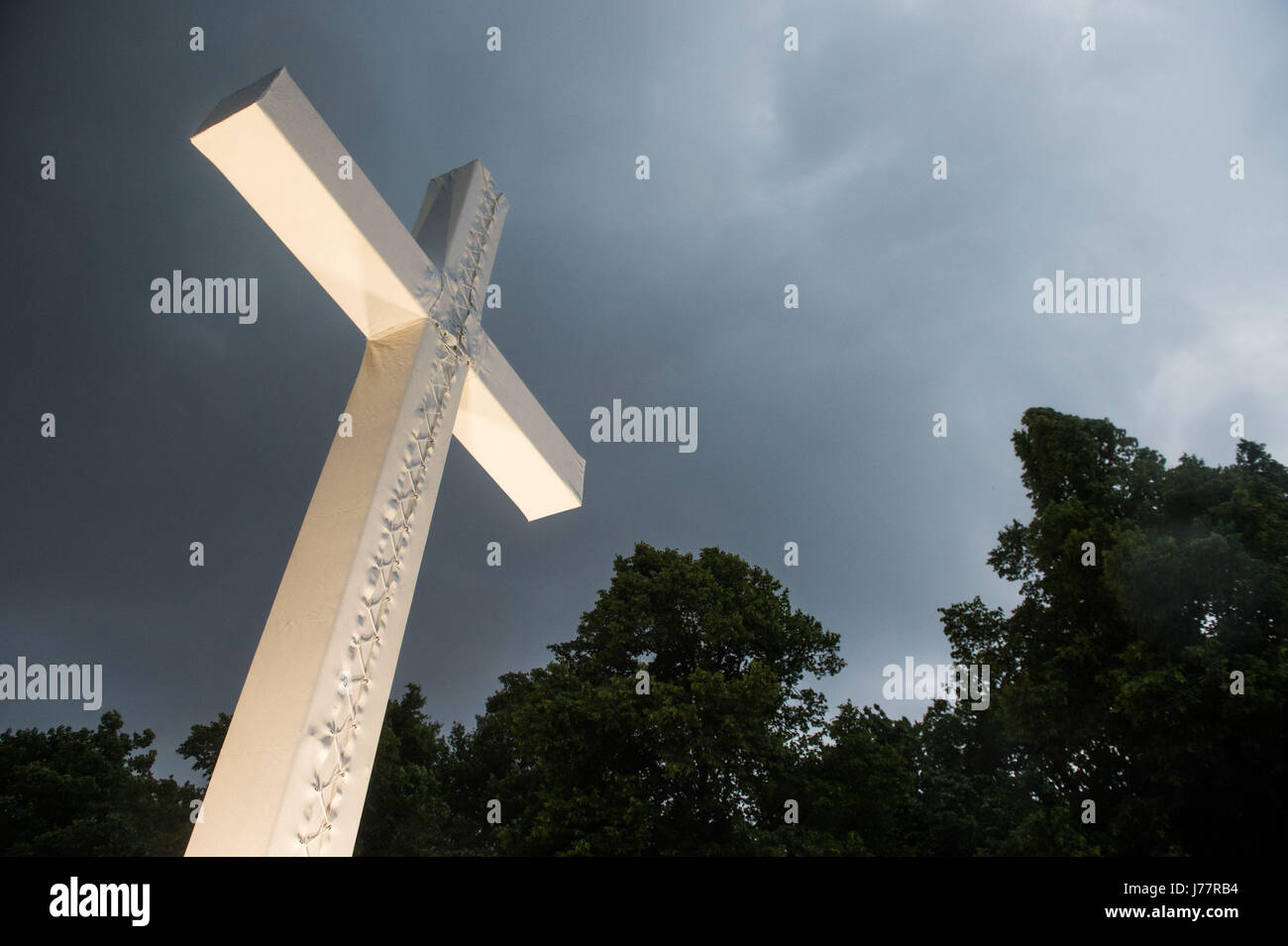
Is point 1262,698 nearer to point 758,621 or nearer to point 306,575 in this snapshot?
point 758,621

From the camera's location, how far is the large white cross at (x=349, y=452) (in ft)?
5.52

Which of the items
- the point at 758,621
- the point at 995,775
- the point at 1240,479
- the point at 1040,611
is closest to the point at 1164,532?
the point at 1240,479

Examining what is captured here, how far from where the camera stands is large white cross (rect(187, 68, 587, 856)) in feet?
5.52

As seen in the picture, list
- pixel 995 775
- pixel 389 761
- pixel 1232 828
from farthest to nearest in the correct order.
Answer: pixel 995 775 → pixel 389 761 → pixel 1232 828

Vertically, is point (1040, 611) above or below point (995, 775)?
above

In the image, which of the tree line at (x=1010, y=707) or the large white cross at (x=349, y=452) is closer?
the large white cross at (x=349, y=452)

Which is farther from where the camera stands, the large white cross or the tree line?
the tree line

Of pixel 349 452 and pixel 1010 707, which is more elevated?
pixel 349 452

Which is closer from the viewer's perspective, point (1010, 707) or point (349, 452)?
point (349, 452)

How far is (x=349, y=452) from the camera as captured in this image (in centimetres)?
229
